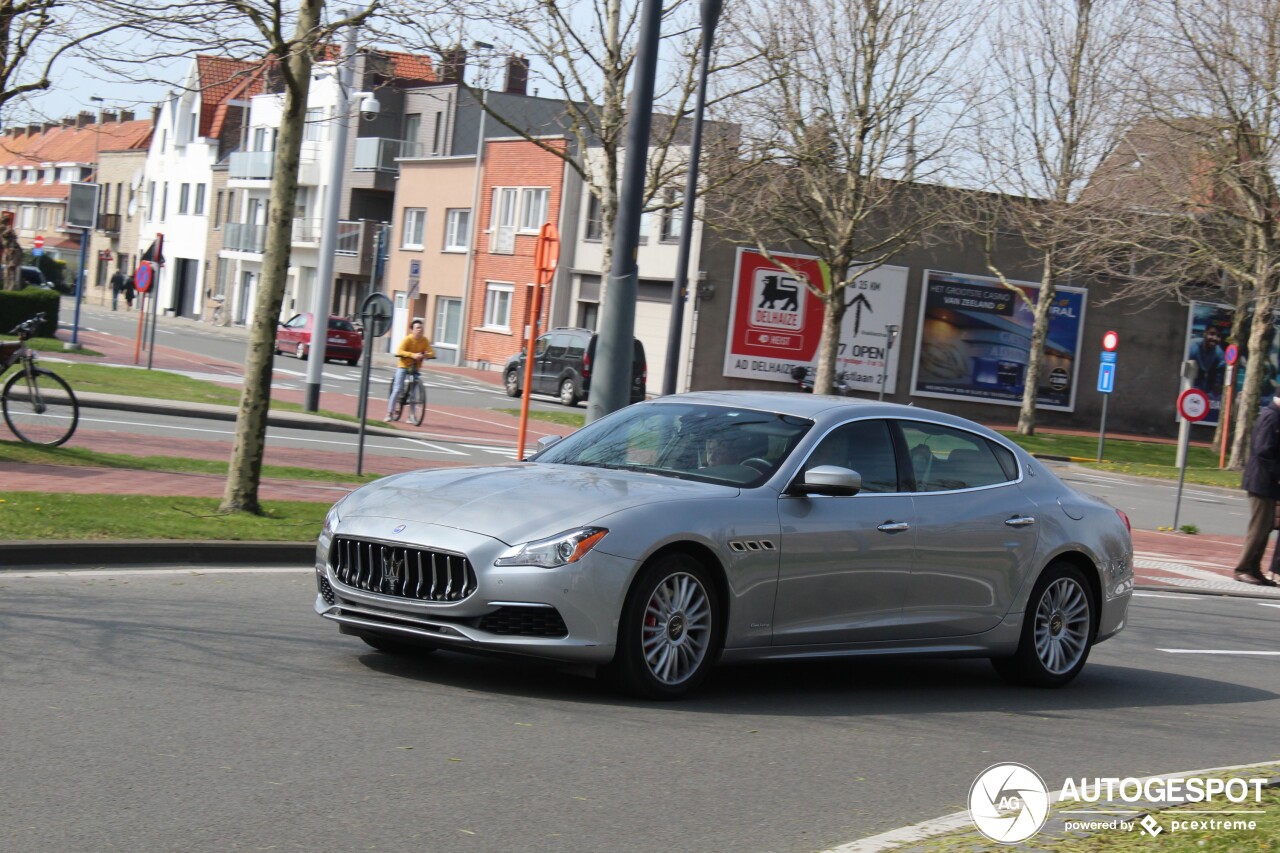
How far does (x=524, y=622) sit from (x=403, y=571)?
0.64m

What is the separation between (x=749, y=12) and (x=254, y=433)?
78.7 feet

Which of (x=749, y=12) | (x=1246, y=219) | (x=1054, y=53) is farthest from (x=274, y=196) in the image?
(x=1054, y=53)

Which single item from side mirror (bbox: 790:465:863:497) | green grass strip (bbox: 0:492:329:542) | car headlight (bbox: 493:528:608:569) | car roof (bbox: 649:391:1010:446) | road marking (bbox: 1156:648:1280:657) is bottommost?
road marking (bbox: 1156:648:1280:657)

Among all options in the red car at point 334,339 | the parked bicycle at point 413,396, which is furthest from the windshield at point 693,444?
the red car at point 334,339

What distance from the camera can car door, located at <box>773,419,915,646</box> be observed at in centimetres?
778

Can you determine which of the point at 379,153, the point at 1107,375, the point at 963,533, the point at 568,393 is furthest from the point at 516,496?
the point at 379,153

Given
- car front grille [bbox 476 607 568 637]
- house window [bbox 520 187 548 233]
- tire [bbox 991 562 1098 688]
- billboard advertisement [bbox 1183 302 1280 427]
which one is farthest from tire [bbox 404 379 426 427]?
billboard advertisement [bbox 1183 302 1280 427]

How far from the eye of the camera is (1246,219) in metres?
33.5

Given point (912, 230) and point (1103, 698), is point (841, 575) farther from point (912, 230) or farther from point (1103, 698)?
point (912, 230)

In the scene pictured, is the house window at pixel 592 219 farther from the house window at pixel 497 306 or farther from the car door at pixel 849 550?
the car door at pixel 849 550

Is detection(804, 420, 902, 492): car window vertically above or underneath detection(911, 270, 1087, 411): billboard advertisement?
underneath

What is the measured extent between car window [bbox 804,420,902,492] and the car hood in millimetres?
752

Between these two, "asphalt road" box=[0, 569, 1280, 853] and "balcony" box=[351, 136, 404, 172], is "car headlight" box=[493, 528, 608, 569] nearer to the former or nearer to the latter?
"asphalt road" box=[0, 569, 1280, 853]

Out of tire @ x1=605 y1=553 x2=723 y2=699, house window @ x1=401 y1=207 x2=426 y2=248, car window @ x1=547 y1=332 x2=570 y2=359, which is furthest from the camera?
house window @ x1=401 y1=207 x2=426 y2=248
